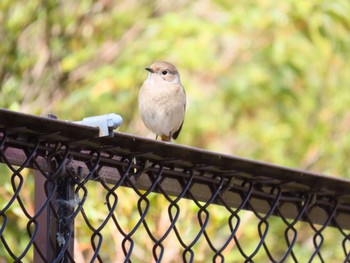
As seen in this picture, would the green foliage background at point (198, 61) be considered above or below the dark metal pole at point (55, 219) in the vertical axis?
below

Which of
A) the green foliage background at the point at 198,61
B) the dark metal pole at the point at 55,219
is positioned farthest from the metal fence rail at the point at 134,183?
the green foliage background at the point at 198,61

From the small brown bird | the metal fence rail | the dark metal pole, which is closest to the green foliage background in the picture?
the small brown bird

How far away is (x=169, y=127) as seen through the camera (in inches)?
192

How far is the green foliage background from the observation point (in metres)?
5.36

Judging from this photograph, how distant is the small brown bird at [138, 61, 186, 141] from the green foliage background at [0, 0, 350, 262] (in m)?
0.46

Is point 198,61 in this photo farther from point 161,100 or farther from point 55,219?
point 55,219

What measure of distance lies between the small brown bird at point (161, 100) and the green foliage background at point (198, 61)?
46 cm

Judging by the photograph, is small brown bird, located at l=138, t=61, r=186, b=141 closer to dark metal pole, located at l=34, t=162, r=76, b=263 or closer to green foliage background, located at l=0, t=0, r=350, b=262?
green foliage background, located at l=0, t=0, r=350, b=262

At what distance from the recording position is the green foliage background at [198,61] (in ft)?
17.6

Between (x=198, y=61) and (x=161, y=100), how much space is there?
3.20 feet

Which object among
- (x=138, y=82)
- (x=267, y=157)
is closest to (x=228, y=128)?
(x=267, y=157)

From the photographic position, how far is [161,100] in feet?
15.7

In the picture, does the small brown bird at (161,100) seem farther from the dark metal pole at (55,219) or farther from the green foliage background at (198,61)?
the dark metal pole at (55,219)

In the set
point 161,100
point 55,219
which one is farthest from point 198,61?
point 55,219
